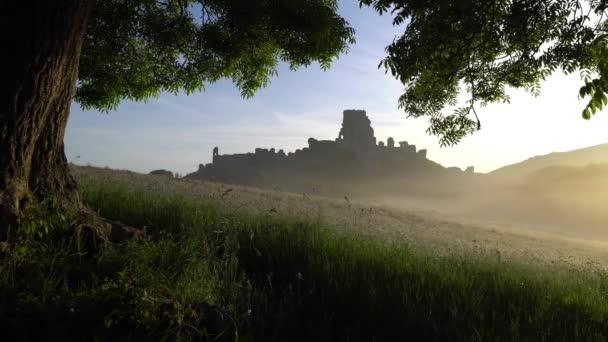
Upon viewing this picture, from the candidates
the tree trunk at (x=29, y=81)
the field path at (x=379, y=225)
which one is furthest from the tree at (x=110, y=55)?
the field path at (x=379, y=225)

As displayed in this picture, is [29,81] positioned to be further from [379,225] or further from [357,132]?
[357,132]

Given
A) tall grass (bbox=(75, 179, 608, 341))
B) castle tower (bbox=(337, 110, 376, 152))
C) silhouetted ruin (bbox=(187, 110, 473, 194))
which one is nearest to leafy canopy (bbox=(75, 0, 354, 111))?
tall grass (bbox=(75, 179, 608, 341))

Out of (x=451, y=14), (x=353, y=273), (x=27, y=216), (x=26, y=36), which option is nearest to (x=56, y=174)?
(x=27, y=216)

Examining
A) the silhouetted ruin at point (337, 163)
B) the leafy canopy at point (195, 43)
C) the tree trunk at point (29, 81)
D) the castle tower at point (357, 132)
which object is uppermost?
the castle tower at point (357, 132)

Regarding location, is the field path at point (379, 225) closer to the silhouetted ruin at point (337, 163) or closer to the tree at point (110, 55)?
the tree at point (110, 55)

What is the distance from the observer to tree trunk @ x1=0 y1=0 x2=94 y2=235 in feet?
17.2

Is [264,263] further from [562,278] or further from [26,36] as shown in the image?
[562,278]

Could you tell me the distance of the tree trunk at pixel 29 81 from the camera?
525 centimetres

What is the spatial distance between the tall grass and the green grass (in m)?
0.02

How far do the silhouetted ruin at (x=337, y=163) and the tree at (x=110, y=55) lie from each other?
147496 mm

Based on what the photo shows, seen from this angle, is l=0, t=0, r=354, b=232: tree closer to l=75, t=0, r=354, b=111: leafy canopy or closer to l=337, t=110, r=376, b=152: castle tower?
l=75, t=0, r=354, b=111: leafy canopy

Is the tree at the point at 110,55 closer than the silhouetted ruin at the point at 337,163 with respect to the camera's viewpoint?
Yes

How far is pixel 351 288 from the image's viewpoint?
5598mm

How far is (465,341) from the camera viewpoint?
4.48 meters
